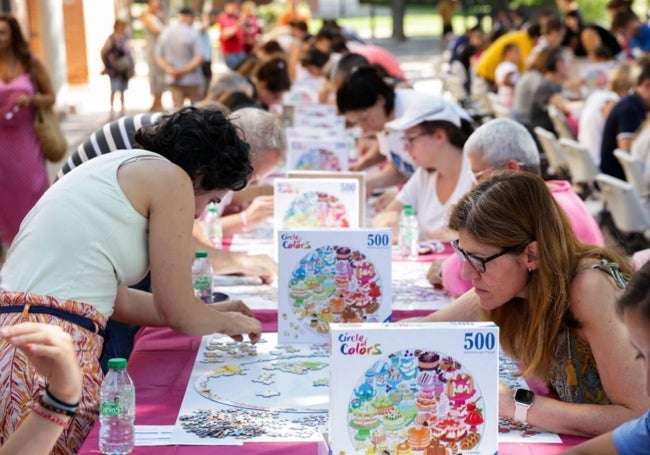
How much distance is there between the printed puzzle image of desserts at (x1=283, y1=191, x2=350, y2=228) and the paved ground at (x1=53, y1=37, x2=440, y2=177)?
6.46m

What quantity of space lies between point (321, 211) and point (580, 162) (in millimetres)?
3501

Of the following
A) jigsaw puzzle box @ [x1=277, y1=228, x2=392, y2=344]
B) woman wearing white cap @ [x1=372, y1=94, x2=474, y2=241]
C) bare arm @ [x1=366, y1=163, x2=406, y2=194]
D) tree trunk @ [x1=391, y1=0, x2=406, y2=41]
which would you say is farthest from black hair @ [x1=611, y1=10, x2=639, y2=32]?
tree trunk @ [x1=391, y1=0, x2=406, y2=41]

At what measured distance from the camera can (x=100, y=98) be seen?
17.2m

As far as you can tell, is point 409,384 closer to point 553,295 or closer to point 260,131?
point 553,295

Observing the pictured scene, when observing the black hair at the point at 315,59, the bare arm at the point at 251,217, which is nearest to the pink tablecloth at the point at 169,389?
the bare arm at the point at 251,217

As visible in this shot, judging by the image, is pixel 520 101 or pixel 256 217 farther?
pixel 520 101

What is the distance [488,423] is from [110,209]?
1.08m

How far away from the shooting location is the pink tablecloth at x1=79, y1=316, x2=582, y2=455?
2307 mm

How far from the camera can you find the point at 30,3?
1434cm

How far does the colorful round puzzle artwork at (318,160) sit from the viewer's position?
18.1 ft

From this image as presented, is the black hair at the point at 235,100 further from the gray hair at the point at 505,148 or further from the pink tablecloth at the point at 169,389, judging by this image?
the pink tablecloth at the point at 169,389

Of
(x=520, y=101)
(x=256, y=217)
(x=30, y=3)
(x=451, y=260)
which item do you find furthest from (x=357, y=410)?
(x=30, y=3)

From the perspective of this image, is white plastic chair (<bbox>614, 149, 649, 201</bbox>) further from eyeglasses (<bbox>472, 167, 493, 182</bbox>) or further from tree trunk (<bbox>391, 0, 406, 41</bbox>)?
tree trunk (<bbox>391, 0, 406, 41</bbox>)

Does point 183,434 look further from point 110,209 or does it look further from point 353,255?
point 353,255
